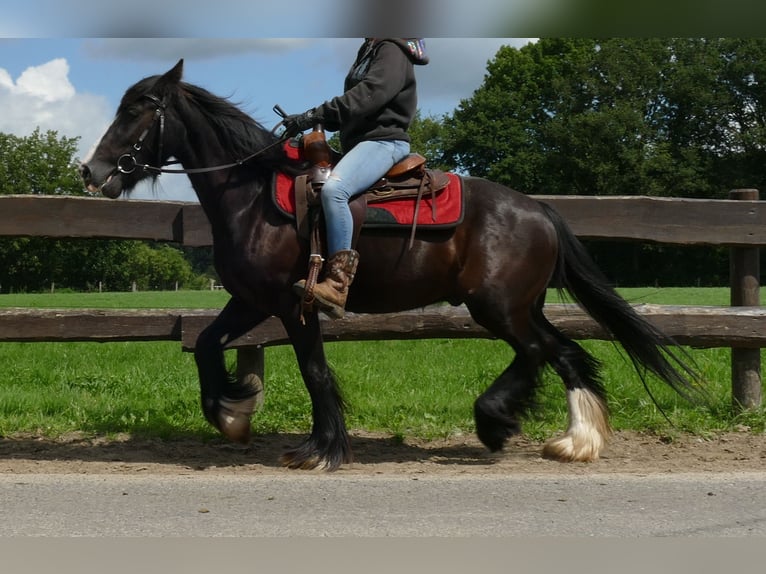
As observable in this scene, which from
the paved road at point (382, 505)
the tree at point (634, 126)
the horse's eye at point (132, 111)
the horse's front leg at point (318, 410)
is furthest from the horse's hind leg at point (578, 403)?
the tree at point (634, 126)

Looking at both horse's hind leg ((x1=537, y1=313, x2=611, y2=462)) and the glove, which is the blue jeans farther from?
horse's hind leg ((x1=537, y1=313, x2=611, y2=462))

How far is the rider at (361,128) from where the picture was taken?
16.7 feet

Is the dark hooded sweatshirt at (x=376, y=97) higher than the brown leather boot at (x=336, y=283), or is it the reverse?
the dark hooded sweatshirt at (x=376, y=97)

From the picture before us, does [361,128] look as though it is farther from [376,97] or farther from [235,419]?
[235,419]

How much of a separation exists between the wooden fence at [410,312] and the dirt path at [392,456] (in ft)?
2.51

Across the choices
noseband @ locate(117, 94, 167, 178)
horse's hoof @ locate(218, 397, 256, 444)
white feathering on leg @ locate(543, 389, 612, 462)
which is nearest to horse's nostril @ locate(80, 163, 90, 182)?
noseband @ locate(117, 94, 167, 178)

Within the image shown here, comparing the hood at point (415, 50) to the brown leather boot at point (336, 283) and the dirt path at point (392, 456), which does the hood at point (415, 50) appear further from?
the dirt path at point (392, 456)

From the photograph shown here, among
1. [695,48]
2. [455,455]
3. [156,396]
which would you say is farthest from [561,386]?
[695,48]

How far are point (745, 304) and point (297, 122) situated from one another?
12.6 ft

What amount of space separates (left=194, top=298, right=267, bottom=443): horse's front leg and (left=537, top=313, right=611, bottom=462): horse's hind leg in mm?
1909

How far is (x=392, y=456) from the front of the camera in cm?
572

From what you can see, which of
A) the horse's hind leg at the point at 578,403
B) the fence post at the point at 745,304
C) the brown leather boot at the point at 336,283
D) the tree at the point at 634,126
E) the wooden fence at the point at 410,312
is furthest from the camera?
the tree at the point at 634,126

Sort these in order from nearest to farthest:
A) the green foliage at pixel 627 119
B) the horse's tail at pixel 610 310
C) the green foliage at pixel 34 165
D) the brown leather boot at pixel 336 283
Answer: the brown leather boot at pixel 336 283 < the horse's tail at pixel 610 310 < the green foliage at pixel 627 119 < the green foliage at pixel 34 165

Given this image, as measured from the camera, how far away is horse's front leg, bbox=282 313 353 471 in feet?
16.9
